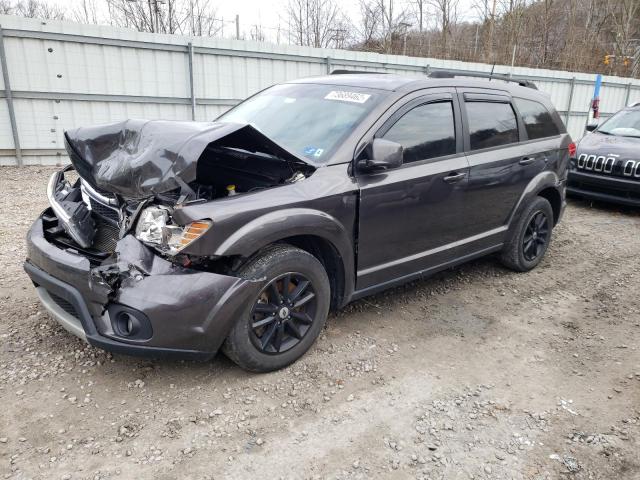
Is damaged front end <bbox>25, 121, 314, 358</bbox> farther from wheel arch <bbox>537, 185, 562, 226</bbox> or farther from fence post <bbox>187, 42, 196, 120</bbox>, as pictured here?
fence post <bbox>187, 42, 196, 120</bbox>

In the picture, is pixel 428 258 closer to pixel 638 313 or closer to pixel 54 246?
pixel 638 313

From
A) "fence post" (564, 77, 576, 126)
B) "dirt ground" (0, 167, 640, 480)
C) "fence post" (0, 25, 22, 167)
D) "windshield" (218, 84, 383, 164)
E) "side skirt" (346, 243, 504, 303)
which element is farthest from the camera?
"fence post" (564, 77, 576, 126)

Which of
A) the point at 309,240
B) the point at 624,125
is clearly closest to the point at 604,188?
the point at 624,125

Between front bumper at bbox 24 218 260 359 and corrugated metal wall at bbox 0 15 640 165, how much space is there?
24.0ft

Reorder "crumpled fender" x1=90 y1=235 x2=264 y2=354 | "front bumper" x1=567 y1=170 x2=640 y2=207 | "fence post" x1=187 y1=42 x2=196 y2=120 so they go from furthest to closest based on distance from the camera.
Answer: "fence post" x1=187 y1=42 x2=196 y2=120
"front bumper" x1=567 y1=170 x2=640 y2=207
"crumpled fender" x1=90 y1=235 x2=264 y2=354

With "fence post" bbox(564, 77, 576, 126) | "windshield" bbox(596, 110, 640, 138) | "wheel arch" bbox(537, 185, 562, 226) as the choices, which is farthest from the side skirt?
"fence post" bbox(564, 77, 576, 126)

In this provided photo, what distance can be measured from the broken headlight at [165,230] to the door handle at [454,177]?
2.00 m

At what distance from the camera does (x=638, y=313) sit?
14.1ft

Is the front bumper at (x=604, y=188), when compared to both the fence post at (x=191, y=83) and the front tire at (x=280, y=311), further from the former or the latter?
the fence post at (x=191, y=83)

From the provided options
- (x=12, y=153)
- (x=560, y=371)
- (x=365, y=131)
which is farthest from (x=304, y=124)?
(x=12, y=153)

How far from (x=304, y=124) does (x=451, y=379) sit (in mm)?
2034

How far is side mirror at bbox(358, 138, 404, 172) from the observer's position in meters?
3.20

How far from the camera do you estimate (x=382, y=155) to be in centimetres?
320

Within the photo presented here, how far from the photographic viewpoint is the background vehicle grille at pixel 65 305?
2870 mm
